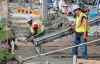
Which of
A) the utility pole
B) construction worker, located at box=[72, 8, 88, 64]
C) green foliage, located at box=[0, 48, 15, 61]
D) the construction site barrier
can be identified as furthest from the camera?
the utility pole

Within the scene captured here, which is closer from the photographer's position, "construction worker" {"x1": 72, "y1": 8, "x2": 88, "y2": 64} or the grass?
"construction worker" {"x1": 72, "y1": 8, "x2": 88, "y2": 64}

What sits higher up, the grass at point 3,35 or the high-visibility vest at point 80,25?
the high-visibility vest at point 80,25

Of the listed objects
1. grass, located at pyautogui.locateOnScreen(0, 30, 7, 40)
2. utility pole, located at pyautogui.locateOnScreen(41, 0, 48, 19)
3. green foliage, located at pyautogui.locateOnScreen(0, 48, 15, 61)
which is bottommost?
utility pole, located at pyautogui.locateOnScreen(41, 0, 48, 19)

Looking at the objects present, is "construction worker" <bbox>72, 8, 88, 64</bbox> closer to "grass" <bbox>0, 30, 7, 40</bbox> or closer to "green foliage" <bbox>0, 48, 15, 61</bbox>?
"grass" <bbox>0, 30, 7, 40</bbox>

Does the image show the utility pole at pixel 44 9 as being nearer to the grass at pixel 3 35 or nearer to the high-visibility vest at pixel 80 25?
the grass at pixel 3 35

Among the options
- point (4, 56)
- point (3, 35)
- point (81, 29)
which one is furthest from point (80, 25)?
point (4, 56)

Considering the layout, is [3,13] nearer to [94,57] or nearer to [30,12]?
[30,12]

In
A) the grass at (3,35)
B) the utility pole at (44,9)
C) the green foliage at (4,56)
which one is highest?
the green foliage at (4,56)

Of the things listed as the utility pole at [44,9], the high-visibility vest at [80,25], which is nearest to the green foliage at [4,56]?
the high-visibility vest at [80,25]

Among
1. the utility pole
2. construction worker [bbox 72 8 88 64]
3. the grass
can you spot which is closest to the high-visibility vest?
construction worker [bbox 72 8 88 64]

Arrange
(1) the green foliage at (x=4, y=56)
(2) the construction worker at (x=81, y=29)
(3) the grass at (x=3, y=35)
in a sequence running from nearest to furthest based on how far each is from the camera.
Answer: (1) the green foliage at (x=4, y=56)
(2) the construction worker at (x=81, y=29)
(3) the grass at (x=3, y=35)

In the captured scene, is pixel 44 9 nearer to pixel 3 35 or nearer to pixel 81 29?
pixel 3 35

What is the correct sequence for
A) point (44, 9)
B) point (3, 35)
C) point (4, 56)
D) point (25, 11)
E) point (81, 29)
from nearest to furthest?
1. point (4, 56)
2. point (81, 29)
3. point (3, 35)
4. point (25, 11)
5. point (44, 9)

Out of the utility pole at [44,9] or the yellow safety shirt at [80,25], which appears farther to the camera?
the utility pole at [44,9]
